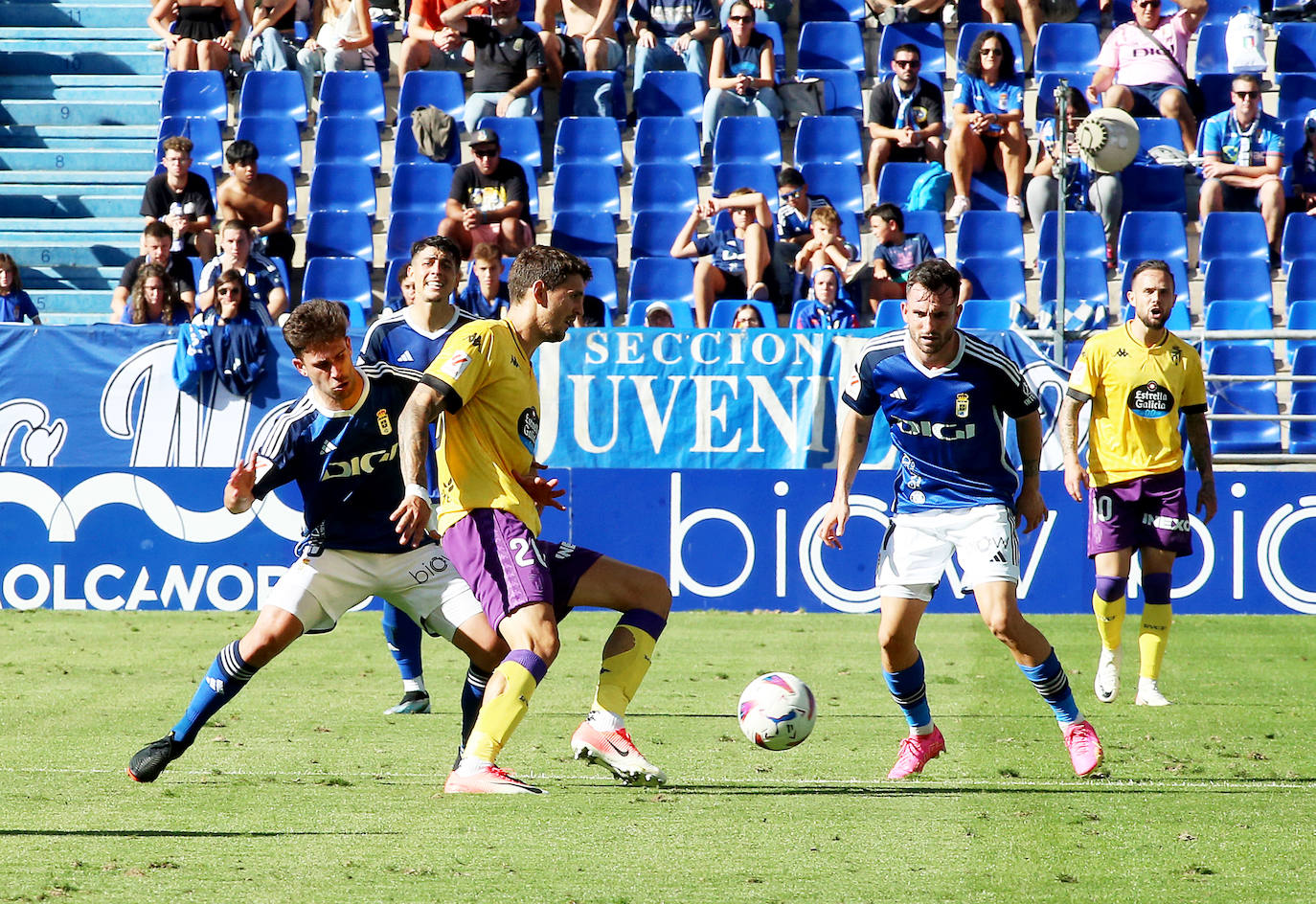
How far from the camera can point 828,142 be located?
693 inches

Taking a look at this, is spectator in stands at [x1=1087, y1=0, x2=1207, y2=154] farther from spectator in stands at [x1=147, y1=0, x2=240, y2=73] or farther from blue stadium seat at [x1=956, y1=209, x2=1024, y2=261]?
spectator in stands at [x1=147, y1=0, x2=240, y2=73]

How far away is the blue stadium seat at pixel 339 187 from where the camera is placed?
56.8 ft

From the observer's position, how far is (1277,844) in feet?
18.1

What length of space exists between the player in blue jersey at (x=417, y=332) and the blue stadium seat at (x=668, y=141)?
30.7ft

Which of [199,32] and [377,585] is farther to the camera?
[199,32]

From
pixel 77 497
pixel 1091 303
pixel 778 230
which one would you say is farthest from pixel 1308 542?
pixel 77 497

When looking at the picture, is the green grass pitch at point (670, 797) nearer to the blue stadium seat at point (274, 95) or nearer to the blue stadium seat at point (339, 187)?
the blue stadium seat at point (339, 187)

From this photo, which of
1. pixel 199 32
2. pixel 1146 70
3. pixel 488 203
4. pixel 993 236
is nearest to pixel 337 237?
pixel 488 203

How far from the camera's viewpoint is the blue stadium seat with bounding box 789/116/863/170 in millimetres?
17547

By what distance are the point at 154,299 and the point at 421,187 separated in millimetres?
3469

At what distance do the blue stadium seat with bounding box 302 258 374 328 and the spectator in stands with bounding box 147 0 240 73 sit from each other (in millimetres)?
3872

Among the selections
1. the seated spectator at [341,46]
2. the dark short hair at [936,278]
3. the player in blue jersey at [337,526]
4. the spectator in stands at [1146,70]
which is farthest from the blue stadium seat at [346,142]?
the dark short hair at [936,278]

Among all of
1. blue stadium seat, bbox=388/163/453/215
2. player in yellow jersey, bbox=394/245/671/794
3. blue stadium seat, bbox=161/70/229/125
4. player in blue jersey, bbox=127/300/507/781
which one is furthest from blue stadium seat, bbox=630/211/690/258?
player in yellow jersey, bbox=394/245/671/794

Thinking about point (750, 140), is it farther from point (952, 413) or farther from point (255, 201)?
point (952, 413)
